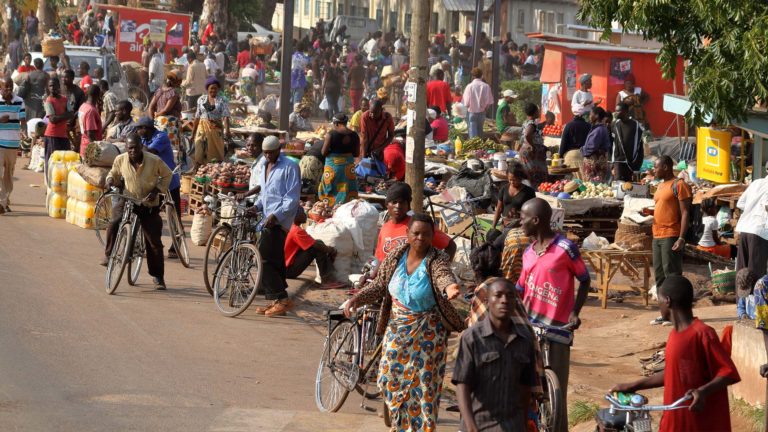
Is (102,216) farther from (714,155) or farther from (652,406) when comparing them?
(652,406)

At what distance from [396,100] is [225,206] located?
2028 centimetres

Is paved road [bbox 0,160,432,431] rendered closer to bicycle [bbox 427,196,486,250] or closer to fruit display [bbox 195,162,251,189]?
fruit display [bbox 195,162,251,189]

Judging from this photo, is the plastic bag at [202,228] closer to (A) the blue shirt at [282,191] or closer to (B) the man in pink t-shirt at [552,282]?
(A) the blue shirt at [282,191]

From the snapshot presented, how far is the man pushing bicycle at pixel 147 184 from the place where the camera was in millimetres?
12930

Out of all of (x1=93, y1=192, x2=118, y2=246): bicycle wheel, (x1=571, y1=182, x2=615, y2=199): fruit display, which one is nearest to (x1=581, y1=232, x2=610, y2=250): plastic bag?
(x1=571, y1=182, x2=615, y2=199): fruit display

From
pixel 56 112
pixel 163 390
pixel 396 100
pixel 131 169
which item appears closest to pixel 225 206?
pixel 131 169

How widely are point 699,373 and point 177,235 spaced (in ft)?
29.8

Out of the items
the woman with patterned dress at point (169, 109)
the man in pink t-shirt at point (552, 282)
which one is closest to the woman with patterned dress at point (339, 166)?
the woman with patterned dress at point (169, 109)

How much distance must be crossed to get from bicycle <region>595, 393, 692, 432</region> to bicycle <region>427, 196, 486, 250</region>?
8395 millimetres

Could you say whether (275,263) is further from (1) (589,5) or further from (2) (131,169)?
(1) (589,5)

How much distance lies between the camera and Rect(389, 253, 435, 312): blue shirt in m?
7.77

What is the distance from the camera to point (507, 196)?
12.0m

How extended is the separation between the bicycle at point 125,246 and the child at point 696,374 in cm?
727

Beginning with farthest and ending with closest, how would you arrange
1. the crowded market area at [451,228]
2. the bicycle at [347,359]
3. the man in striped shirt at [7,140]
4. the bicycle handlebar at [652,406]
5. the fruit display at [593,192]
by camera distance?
the man in striped shirt at [7,140] < the fruit display at [593,192] < the bicycle at [347,359] < the crowded market area at [451,228] < the bicycle handlebar at [652,406]
